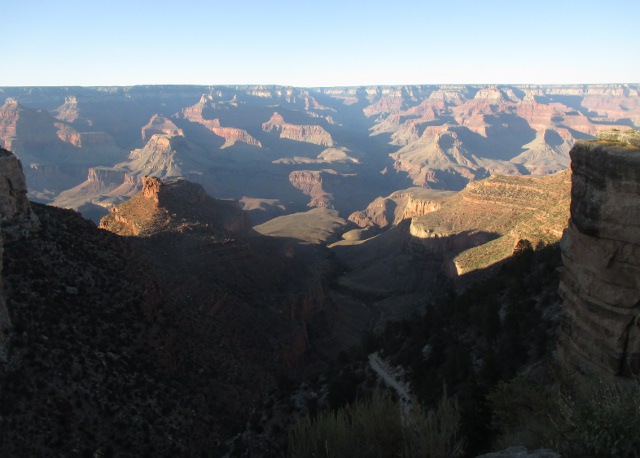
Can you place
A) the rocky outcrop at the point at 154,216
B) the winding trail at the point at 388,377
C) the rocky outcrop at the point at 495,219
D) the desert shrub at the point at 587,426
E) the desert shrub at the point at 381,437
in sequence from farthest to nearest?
the rocky outcrop at the point at 154,216, the rocky outcrop at the point at 495,219, the winding trail at the point at 388,377, the desert shrub at the point at 381,437, the desert shrub at the point at 587,426

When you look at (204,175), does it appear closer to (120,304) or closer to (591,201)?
(120,304)

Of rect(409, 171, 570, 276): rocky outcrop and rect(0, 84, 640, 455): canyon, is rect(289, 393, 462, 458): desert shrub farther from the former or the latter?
rect(409, 171, 570, 276): rocky outcrop

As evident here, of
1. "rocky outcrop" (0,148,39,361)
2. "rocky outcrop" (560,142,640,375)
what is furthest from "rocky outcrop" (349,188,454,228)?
"rocky outcrop" (560,142,640,375)

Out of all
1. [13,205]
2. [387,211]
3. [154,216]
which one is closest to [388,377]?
[13,205]

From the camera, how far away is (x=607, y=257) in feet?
41.1

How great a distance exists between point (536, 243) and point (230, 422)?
90.1 ft

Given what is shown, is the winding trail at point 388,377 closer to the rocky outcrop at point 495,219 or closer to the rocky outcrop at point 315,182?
the rocky outcrop at point 495,219

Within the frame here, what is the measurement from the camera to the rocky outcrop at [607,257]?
12.1 metres

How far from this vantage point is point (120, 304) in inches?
1032

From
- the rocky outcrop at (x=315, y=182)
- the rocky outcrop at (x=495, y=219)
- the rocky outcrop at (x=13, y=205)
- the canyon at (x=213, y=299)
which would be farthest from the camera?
the rocky outcrop at (x=315, y=182)

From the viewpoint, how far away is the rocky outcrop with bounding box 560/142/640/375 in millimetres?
12055

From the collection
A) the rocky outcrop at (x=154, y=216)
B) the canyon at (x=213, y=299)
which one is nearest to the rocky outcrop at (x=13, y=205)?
the canyon at (x=213, y=299)

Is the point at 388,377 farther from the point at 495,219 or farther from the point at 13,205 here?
the point at 495,219

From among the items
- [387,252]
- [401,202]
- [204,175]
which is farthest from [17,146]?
[387,252]
